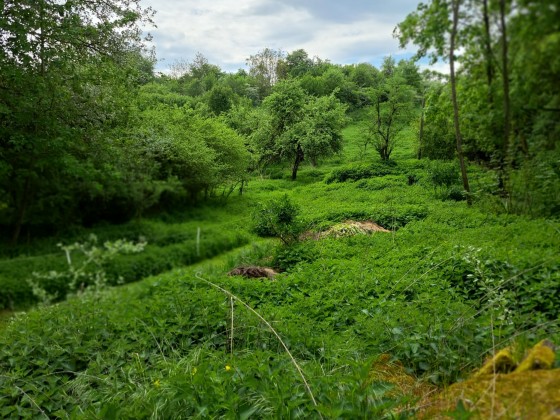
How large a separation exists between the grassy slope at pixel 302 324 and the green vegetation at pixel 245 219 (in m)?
0.02

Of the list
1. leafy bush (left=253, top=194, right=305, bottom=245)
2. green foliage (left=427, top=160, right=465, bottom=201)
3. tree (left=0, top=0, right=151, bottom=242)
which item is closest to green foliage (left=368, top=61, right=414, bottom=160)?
green foliage (left=427, top=160, right=465, bottom=201)

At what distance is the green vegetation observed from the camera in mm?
2236

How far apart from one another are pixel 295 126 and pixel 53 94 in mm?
2499

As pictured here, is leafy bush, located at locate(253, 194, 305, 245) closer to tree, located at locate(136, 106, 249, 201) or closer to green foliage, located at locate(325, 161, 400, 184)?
green foliage, located at locate(325, 161, 400, 184)

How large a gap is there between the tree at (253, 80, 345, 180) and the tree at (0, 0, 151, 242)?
5.24 feet

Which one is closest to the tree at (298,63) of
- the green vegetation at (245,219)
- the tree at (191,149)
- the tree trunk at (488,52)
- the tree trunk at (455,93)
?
the green vegetation at (245,219)

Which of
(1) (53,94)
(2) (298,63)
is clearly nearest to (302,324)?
(2) (298,63)

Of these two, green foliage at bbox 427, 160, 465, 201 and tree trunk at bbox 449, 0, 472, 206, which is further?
green foliage at bbox 427, 160, 465, 201

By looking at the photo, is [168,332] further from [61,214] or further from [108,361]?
[61,214]

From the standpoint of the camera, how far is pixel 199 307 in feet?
14.0

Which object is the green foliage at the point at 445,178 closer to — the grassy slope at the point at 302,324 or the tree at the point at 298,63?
the grassy slope at the point at 302,324

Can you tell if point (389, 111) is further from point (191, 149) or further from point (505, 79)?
point (505, 79)

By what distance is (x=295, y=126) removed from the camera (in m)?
4.50

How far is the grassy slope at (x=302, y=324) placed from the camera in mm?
2410
